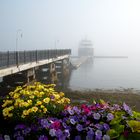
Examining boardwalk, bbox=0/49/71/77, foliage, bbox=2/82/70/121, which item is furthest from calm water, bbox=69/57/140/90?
foliage, bbox=2/82/70/121

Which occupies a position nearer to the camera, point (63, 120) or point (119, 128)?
point (119, 128)

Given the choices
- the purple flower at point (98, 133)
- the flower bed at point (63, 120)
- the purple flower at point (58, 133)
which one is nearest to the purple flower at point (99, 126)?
the flower bed at point (63, 120)

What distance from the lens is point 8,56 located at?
2008cm

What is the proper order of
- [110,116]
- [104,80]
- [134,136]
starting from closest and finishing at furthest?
[134,136], [110,116], [104,80]

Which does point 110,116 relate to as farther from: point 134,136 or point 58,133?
point 58,133

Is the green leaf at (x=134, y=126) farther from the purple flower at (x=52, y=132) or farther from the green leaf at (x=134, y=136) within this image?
the purple flower at (x=52, y=132)

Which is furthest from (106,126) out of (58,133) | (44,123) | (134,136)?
(44,123)

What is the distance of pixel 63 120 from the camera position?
4.72 metres

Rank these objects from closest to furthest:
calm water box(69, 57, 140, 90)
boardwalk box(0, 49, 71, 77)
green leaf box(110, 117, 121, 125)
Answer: green leaf box(110, 117, 121, 125), boardwalk box(0, 49, 71, 77), calm water box(69, 57, 140, 90)

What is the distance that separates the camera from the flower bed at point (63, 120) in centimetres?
421

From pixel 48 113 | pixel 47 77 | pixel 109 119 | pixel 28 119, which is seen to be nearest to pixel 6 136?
pixel 28 119

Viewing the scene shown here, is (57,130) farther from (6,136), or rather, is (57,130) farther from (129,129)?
(129,129)

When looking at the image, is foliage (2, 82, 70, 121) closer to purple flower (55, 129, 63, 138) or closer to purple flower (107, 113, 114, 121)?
purple flower (55, 129, 63, 138)

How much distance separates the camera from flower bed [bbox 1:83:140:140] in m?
4.21
